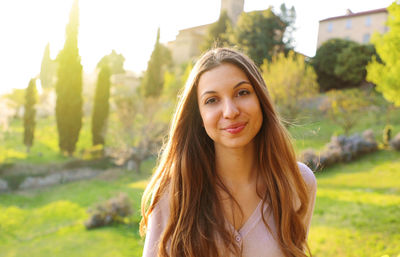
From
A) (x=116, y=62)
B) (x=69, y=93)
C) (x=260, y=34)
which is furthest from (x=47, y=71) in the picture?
(x=260, y=34)

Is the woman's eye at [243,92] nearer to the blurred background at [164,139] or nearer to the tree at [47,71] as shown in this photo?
the blurred background at [164,139]

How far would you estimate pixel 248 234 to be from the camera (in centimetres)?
169

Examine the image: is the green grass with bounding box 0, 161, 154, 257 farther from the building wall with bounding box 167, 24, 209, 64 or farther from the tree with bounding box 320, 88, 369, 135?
the building wall with bounding box 167, 24, 209, 64

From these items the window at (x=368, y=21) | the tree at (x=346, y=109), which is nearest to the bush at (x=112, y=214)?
the tree at (x=346, y=109)

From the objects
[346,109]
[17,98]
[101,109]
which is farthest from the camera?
Result: [17,98]

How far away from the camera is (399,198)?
8.03 meters

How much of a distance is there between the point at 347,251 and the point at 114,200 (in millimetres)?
6415

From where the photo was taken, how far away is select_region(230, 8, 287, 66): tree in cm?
2567

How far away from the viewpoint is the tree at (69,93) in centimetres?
2133

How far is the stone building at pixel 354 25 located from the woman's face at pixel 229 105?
33.4m

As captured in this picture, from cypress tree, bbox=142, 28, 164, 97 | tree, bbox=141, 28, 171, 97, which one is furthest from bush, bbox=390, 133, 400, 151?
cypress tree, bbox=142, 28, 164, 97

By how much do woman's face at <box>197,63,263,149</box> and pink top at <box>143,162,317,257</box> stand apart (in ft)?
1.26

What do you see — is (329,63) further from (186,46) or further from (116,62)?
(116,62)

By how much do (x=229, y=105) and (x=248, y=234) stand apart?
0.62 m
